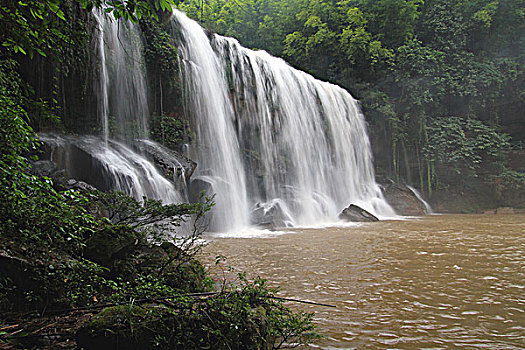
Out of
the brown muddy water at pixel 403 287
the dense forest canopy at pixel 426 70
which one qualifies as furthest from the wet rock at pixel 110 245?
the dense forest canopy at pixel 426 70

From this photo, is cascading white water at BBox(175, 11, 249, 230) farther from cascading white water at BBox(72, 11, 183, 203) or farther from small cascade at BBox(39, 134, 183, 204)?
small cascade at BBox(39, 134, 183, 204)

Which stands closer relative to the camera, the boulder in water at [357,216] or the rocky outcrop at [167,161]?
the rocky outcrop at [167,161]

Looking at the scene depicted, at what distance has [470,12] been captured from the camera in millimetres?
22047

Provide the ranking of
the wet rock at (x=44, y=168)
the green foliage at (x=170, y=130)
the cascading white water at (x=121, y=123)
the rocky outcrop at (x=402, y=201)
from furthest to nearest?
the rocky outcrop at (x=402, y=201)
the green foliage at (x=170, y=130)
the cascading white water at (x=121, y=123)
the wet rock at (x=44, y=168)

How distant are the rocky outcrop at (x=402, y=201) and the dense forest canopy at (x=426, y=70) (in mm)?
2785

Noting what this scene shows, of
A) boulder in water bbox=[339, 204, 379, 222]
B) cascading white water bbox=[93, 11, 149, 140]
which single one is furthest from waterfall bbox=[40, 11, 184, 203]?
boulder in water bbox=[339, 204, 379, 222]

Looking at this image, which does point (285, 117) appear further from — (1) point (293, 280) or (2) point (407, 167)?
(1) point (293, 280)

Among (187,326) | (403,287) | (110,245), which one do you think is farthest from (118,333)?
(403,287)

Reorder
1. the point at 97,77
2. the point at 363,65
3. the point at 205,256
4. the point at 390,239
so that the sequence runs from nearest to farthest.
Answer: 1. the point at 205,256
2. the point at 390,239
3. the point at 97,77
4. the point at 363,65

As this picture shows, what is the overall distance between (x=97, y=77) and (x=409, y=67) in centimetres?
1834

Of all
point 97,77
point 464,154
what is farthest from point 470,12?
point 97,77

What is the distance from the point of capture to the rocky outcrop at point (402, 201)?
16484 mm

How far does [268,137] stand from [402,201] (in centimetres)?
772

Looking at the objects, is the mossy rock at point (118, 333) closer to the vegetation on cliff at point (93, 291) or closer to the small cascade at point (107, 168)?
the vegetation on cliff at point (93, 291)
